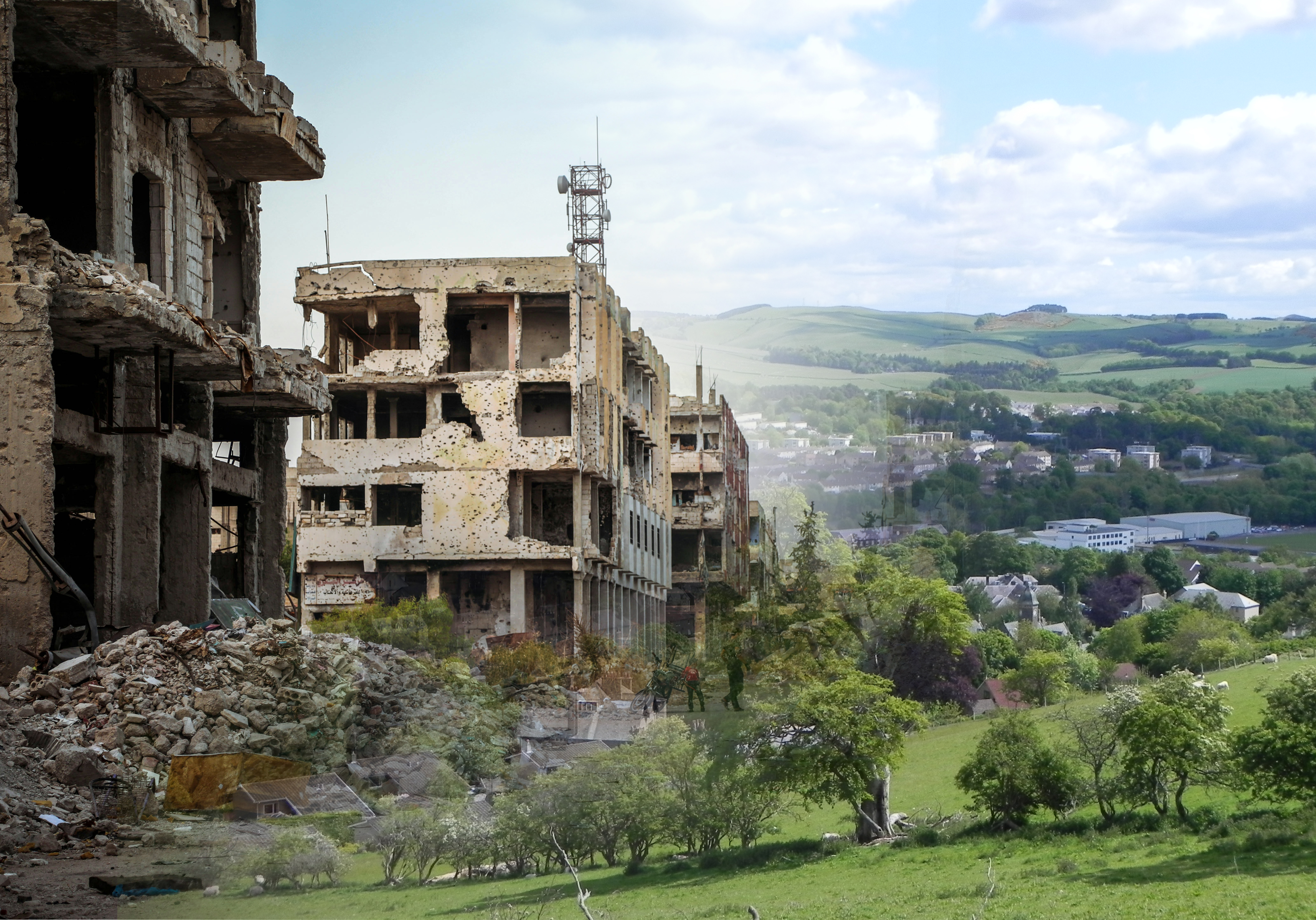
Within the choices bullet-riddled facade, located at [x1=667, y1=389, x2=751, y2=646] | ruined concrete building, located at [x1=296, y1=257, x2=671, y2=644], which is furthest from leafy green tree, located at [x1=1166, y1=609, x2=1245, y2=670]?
bullet-riddled facade, located at [x1=667, y1=389, x2=751, y2=646]

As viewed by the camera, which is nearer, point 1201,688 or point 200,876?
point 200,876

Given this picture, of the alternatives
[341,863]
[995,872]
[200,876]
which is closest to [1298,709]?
Result: [995,872]

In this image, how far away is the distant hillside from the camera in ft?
194

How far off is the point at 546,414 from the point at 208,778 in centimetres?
3245

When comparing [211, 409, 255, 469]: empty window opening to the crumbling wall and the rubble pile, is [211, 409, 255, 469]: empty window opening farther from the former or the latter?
the crumbling wall

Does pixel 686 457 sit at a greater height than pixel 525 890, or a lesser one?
greater

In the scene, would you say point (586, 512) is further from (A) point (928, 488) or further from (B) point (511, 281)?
(A) point (928, 488)

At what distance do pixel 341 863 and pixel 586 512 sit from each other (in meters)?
29.7

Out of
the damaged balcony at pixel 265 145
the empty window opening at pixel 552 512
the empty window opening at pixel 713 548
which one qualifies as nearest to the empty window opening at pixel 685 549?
the empty window opening at pixel 713 548

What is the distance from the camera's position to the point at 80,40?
841 inches

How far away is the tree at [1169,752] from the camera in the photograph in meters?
30.1

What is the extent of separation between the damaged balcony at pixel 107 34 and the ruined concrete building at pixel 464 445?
25.8 metres

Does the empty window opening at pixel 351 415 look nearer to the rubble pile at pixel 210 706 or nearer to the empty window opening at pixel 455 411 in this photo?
the empty window opening at pixel 455 411

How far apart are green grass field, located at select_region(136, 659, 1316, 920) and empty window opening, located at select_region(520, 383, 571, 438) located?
2023 centimetres
